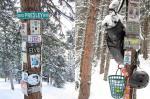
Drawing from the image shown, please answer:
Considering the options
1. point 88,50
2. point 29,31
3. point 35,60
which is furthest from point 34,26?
point 88,50

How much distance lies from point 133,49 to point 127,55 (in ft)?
0.50

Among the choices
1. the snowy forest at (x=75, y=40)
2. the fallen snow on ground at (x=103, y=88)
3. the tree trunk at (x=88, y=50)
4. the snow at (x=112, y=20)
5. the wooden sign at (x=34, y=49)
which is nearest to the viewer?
the snow at (x=112, y=20)

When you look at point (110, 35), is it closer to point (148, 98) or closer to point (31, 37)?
point (31, 37)

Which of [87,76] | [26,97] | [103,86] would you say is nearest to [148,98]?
[103,86]

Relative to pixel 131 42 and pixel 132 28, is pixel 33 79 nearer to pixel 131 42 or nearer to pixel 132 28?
pixel 131 42

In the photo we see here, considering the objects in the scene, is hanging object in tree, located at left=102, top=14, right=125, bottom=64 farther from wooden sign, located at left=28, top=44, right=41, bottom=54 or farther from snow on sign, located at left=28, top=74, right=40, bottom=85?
snow on sign, located at left=28, top=74, right=40, bottom=85

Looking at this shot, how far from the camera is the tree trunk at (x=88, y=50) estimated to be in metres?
12.2

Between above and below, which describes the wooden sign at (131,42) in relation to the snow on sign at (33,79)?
above

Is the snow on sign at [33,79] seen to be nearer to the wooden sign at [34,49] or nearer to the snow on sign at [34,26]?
the wooden sign at [34,49]

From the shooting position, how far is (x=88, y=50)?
41.1ft

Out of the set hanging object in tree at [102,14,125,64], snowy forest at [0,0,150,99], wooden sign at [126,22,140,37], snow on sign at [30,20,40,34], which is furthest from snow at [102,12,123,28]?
snow on sign at [30,20,40,34]

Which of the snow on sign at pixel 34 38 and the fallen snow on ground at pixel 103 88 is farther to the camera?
the fallen snow on ground at pixel 103 88

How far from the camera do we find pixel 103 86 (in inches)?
966

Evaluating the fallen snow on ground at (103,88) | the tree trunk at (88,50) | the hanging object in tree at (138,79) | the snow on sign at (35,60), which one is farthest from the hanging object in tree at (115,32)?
the fallen snow on ground at (103,88)
